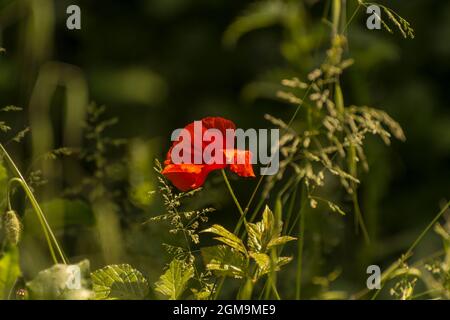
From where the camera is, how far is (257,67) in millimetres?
2844

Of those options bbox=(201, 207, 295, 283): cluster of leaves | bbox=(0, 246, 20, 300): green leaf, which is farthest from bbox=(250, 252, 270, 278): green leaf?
bbox=(0, 246, 20, 300): green leaf

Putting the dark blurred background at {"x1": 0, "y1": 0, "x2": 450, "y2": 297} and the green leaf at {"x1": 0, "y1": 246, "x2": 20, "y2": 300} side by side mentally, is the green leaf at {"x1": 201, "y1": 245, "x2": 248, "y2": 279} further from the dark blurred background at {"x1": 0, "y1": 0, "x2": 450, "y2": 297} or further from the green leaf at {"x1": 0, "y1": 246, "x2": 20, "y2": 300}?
the dark blurred background at {"x1": 0, "y1": 0, "x2": 450, "y2": 297}

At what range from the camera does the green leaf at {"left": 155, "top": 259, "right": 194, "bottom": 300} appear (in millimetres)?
1281

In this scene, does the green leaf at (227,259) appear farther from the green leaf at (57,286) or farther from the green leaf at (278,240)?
the green leaf at (57,286)

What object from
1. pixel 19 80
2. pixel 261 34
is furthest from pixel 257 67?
pixel 19 80

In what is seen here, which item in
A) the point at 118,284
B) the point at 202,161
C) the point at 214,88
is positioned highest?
the point at 214,88

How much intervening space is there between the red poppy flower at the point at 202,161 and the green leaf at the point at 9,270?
0.66 feet

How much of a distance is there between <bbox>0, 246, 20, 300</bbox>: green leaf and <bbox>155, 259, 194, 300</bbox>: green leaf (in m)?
0.18

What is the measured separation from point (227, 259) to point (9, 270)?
25 cm

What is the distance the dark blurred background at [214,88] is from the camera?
207 centimetres

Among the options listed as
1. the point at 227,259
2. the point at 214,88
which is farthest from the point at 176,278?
the point at 214,88

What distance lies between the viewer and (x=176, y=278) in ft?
4.21

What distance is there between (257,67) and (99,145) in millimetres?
1294

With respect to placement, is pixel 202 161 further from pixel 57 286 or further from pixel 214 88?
pixel 214 88
